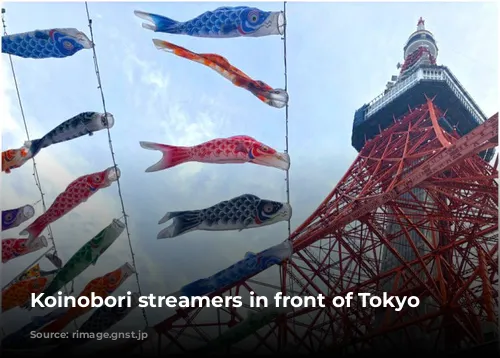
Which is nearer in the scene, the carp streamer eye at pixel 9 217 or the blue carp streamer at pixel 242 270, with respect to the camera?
the blue carp streamer at pixel 242 270

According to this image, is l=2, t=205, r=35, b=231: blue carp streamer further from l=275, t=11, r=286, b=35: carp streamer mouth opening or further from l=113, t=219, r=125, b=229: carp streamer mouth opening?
l=275, t=11, r=286, b=35: carp streamer mouth opening

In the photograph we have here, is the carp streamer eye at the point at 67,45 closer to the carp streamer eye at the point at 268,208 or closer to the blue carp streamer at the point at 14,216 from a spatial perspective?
the blue carp streamer at the point at 14,216

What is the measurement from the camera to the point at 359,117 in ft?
79.3

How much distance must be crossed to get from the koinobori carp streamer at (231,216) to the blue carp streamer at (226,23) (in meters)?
4.28

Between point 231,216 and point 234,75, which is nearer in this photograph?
point 234,75

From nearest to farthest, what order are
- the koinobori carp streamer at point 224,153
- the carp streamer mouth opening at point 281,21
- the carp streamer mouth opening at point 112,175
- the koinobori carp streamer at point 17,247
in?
the carp streamer mouth opening at point 281,21, the koinobori carp streamer at point 224,153, the carp streamer mouth opening at point 112,175, the koinobori carp streamer at point 17,247

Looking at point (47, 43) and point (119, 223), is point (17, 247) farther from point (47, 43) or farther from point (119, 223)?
point (47, 43)

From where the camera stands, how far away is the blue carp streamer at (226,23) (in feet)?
33.0

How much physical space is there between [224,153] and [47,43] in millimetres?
6037

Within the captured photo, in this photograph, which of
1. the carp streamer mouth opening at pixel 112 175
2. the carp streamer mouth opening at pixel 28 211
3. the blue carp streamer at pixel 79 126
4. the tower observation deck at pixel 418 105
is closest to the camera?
the blue carp streamer at pixel 79 126

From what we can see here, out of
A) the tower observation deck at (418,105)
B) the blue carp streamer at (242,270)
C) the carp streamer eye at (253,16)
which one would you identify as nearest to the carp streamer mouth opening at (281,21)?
the carp streamer eye at (253,16)

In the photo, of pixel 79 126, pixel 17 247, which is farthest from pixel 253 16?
pixel 17 247

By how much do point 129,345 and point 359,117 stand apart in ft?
59.6

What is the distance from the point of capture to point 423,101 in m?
21.3
